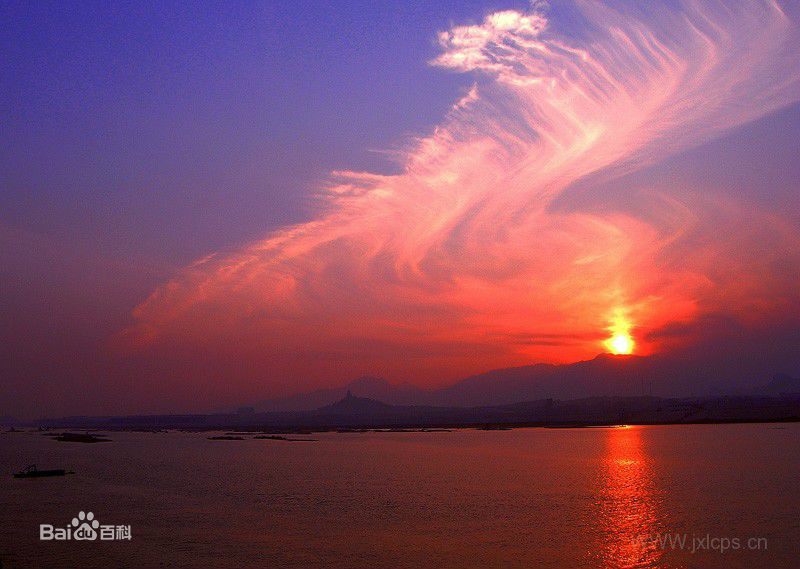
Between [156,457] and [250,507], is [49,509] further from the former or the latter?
[156,457]

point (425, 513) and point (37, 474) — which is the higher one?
point (37, 474)

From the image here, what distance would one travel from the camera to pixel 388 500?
137 feet

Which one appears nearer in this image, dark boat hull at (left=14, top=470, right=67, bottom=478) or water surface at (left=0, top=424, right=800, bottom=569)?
water surface at (left=0, top=424, right=800, bottom=569)

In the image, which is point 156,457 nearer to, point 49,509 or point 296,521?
point 49,509

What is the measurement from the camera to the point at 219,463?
74.2 m

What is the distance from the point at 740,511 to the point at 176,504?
32208mm

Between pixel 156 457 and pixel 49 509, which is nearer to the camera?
pixel 49 509

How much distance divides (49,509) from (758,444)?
79.8 meters

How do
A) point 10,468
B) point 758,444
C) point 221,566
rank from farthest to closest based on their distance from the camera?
point 758,444 → point 10,468 → point 221,566

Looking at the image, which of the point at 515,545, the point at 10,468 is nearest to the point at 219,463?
the point at 10,468

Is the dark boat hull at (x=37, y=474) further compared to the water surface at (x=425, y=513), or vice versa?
the dark boat hull at (x=37, y=474)

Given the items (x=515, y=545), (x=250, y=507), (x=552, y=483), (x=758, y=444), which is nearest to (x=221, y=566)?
(x=515, y=545)

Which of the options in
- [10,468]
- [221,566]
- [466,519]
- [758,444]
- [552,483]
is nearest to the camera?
[221,566]

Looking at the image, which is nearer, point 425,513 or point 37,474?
point 425,513
